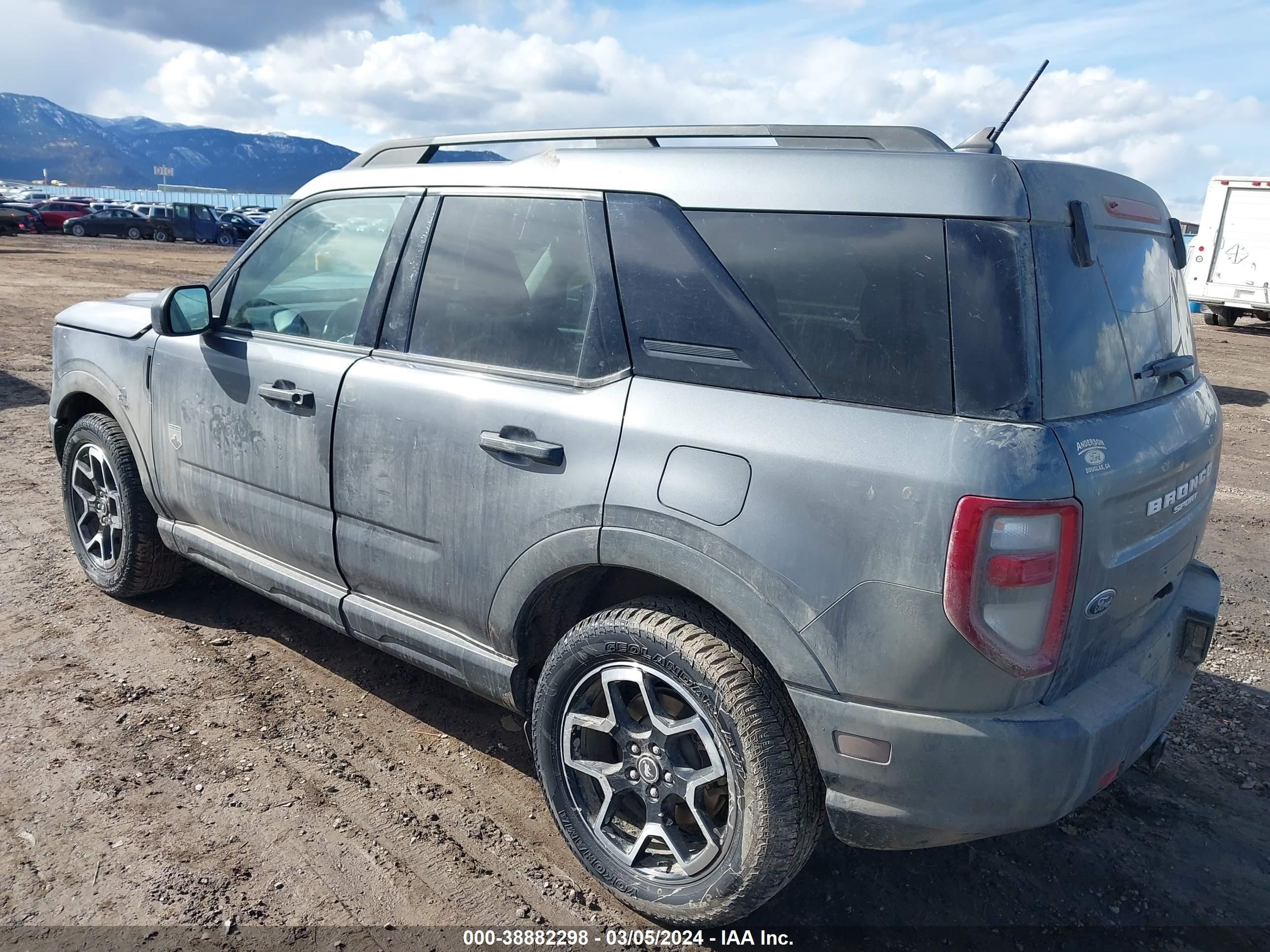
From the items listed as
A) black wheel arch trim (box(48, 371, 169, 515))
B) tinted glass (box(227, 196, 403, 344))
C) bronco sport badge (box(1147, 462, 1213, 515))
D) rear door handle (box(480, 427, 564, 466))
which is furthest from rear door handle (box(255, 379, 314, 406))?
bronco sport badge (box(1147, 462, 1213, 515))

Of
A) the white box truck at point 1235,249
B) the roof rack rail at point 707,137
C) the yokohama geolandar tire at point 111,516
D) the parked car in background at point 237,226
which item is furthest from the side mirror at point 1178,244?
the parked car in background at point 237,226

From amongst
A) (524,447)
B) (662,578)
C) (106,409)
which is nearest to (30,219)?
(106,409)

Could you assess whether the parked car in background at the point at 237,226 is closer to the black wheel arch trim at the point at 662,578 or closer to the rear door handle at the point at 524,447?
the rear door handle at the point at 524,447

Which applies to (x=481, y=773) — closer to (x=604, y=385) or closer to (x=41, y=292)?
(x=604, y=385)

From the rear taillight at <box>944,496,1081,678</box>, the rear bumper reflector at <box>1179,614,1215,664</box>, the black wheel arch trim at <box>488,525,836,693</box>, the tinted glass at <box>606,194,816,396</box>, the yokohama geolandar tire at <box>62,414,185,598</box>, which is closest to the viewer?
the rear taillight at <box>944,496,1081,678</box>

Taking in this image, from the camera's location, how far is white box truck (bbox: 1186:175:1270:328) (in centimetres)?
1769

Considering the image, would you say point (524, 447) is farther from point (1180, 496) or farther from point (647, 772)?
point (1180, 496)

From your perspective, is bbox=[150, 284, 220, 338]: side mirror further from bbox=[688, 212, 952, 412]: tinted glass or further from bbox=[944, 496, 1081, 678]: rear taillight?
bbox=[944, 496, 1081, 678]: rear taillight

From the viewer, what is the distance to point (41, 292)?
17938mm

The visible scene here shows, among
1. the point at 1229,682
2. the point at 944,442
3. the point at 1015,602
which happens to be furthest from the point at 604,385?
the point at 1229,682

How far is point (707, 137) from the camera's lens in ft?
9.04

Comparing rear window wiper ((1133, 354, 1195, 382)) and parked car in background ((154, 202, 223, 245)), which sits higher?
rear window wiper ((1133, 354, 1195, 382))

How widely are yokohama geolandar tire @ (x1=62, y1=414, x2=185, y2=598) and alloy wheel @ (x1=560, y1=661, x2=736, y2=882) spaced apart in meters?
2.52

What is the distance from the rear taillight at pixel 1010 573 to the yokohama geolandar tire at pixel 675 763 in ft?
1.75
